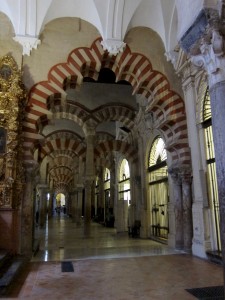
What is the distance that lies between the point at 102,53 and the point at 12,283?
4808mm

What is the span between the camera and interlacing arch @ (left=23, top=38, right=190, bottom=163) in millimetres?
6301

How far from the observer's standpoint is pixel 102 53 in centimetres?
650

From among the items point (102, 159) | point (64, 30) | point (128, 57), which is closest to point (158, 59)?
point (128, 57)

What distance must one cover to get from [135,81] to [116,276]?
4.32 m

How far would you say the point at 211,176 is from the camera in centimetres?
574

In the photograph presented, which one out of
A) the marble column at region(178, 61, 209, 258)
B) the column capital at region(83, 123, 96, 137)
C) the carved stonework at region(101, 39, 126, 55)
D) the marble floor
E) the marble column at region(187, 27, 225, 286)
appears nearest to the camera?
the marble column at region(187, 27, 225, 286)

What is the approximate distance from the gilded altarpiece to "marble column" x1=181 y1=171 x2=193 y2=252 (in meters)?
3.37

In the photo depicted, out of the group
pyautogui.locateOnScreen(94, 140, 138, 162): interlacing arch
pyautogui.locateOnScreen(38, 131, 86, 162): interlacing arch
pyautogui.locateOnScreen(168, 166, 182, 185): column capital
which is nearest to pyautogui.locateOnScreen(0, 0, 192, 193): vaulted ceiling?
pyautogui.locateOnScreen(168, 166, 182, 185): column capital

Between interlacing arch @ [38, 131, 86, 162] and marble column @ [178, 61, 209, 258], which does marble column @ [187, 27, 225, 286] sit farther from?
interlacing arch @ [38, 131, 86, 162]

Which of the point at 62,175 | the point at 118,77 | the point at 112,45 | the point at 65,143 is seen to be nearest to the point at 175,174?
the point at 118,77

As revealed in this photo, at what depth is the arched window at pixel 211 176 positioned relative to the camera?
5512 millimetres

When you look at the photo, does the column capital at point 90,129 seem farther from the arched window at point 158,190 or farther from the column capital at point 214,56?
the column capital at point 214,56

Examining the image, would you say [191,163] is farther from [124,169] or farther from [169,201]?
[124,169]

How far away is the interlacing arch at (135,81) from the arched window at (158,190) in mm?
1640
